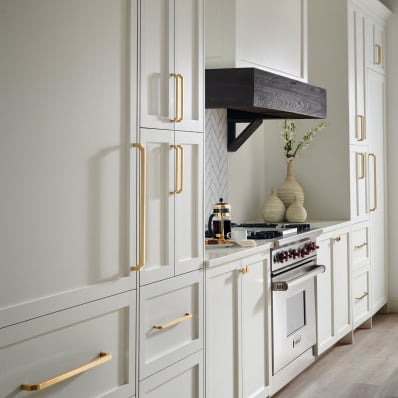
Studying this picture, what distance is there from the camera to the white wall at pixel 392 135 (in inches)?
224

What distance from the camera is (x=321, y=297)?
4.21 meters

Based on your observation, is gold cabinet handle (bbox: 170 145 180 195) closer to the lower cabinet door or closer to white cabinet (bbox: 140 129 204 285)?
white cabinet (bbox: 140 129 204 285)

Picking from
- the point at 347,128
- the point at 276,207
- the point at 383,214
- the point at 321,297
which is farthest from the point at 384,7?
the point at 321,297

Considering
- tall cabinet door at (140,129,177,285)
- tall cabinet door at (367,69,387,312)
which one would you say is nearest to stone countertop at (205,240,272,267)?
tall cabinet door at (140,129,177,285)

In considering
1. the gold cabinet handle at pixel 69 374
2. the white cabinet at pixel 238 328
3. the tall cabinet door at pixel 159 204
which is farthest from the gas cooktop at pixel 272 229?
the gold cabinet handle at pixel 69 374

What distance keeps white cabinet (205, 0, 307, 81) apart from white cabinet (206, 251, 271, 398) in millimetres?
1007

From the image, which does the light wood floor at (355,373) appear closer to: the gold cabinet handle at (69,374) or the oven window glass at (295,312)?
the oven window glass at (295,312)

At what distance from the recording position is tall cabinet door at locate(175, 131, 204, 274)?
2.54m

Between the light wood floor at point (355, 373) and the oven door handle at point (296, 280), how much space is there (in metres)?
0.61

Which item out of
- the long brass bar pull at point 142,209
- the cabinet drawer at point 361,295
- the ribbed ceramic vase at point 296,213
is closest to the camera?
the long brass bar pull at point 142,209

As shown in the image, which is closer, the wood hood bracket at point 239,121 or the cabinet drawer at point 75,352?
the cabinet drawer at point 75,352

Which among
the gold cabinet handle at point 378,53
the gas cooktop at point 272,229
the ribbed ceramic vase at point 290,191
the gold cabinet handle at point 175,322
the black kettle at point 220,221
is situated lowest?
the gold cabinet handle at point 175,322

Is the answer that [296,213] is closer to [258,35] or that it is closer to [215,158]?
[215,158]

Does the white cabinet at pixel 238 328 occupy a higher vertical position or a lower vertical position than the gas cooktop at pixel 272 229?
lower
